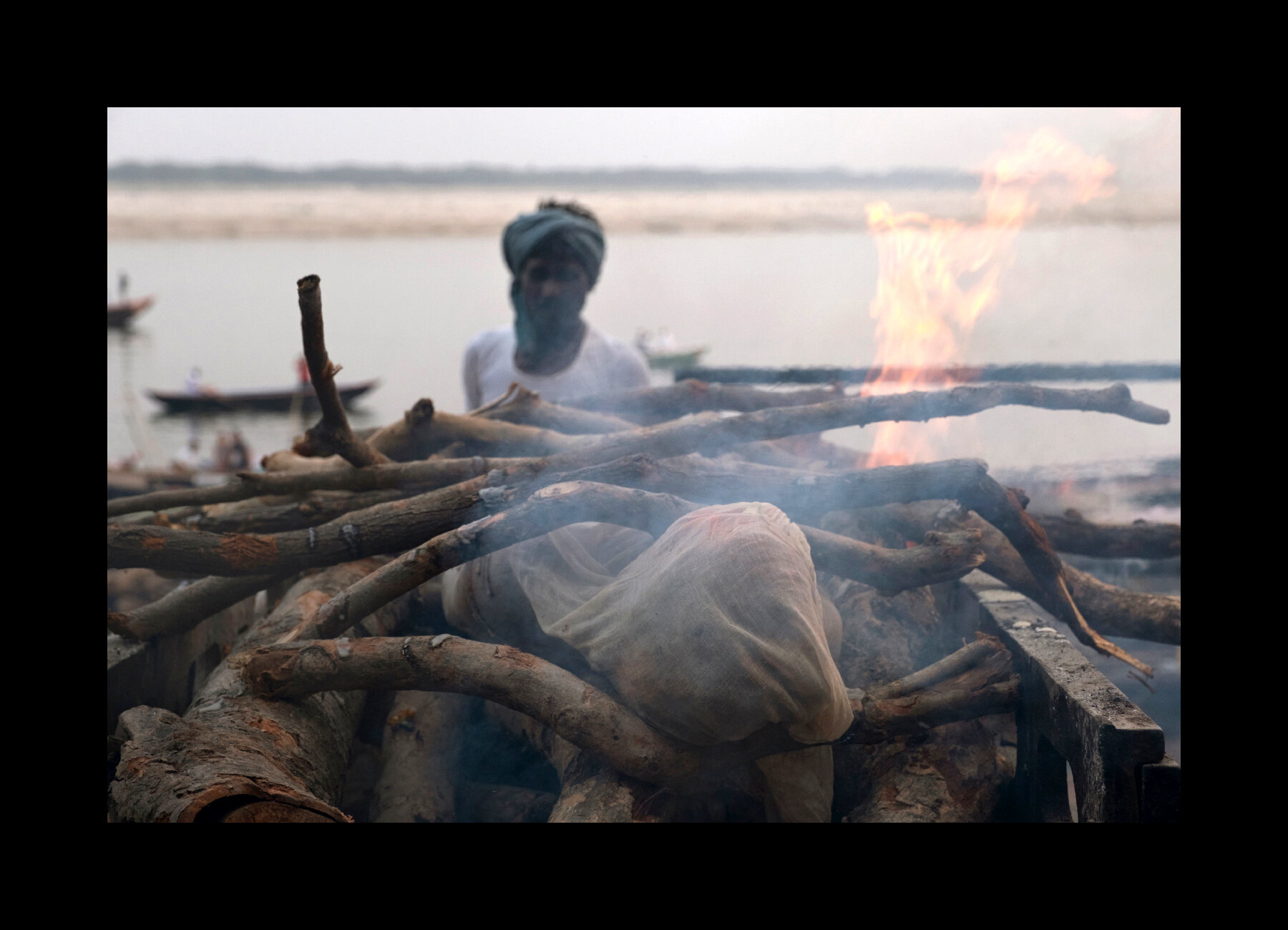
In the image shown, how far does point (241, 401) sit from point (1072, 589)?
22.7m

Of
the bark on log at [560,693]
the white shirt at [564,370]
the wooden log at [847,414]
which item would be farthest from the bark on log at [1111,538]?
the white shirt at [564,370]

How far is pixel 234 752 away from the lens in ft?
6.67

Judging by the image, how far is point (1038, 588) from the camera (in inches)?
122

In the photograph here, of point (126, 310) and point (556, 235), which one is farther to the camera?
point (126, 310)

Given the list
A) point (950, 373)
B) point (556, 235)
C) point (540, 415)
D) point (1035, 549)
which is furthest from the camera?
point (556, 235)

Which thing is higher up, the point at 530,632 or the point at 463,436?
the point at 463,436

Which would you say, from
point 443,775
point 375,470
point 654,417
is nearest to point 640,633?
point 443,775

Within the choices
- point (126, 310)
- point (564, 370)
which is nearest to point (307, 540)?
point (564, 370)

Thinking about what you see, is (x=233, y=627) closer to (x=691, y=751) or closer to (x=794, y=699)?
(x=691, y=751)

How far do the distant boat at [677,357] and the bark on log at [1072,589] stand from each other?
1983 centimetres

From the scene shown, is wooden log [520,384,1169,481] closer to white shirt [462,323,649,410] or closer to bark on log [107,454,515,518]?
bark on log [107,454,515,518]

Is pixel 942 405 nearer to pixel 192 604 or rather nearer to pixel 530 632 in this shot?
pixel 530 632

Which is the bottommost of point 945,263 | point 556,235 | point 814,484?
point 814,484

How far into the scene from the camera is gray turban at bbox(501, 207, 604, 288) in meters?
4.25
